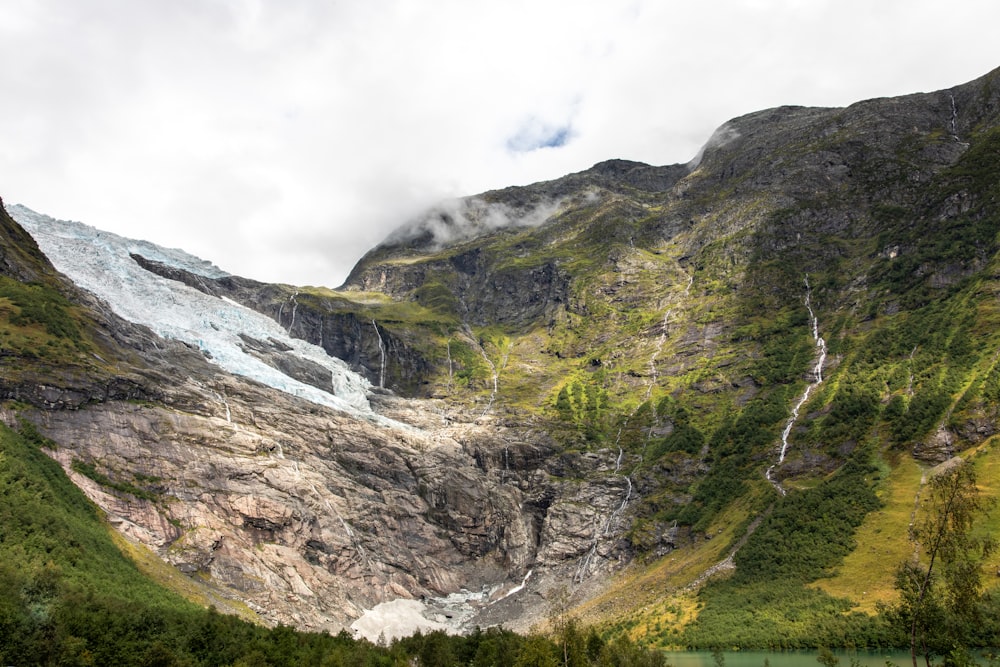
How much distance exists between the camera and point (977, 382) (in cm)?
12850

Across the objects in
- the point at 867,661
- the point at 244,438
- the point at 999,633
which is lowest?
the point at 867,661

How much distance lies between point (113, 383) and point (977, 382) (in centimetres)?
18256

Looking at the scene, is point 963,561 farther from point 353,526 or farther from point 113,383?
point 113,383

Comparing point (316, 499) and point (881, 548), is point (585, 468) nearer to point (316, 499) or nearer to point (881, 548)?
point (316, 499)

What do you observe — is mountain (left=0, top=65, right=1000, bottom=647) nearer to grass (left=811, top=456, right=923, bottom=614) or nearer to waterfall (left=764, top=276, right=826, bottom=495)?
grass (left=811, top=456, right=923, bottom=614)

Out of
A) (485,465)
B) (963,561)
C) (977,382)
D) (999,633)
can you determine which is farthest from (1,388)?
(977,382)

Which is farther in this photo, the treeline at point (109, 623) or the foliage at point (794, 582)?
the foliage at point (794, 582)

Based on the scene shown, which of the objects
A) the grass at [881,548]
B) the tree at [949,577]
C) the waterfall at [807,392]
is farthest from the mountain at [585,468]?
the tree at [949,577]

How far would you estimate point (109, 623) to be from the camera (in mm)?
71562

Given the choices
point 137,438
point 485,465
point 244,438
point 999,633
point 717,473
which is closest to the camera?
point 999,633

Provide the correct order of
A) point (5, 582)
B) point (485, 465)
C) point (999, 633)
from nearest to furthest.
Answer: point (5, 582)
point (999, 633)
point (485, 465)

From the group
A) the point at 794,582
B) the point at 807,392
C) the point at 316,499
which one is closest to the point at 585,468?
the point at 807,392

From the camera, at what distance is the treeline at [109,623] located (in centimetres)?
6631

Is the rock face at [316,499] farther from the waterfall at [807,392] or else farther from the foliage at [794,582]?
the waterfall at [807,392]
